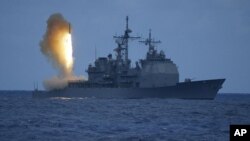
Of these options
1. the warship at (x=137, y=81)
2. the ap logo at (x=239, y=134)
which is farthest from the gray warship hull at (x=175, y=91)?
the ap logo at (x=239, y=134)

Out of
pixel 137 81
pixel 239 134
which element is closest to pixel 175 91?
pixel 137 81

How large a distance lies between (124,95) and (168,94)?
285 inches

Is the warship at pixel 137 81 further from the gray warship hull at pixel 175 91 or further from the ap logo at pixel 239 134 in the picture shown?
the ap logo at pixel 239 134

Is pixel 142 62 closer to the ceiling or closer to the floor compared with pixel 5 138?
closer to the ceiling

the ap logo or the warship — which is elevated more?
the warship

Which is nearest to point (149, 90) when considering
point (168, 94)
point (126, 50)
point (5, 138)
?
point (168, 94)

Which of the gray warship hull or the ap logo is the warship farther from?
the ap logo

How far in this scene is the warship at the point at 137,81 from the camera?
9469 cm

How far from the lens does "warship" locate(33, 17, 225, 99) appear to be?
94688 millimetres


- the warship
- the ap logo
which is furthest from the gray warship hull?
the ap logo

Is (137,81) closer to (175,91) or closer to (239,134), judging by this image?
(175,91)

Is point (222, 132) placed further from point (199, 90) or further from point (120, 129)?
point (199, 90)

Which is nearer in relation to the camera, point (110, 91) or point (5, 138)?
point (5, 138)

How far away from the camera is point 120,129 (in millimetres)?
37562
